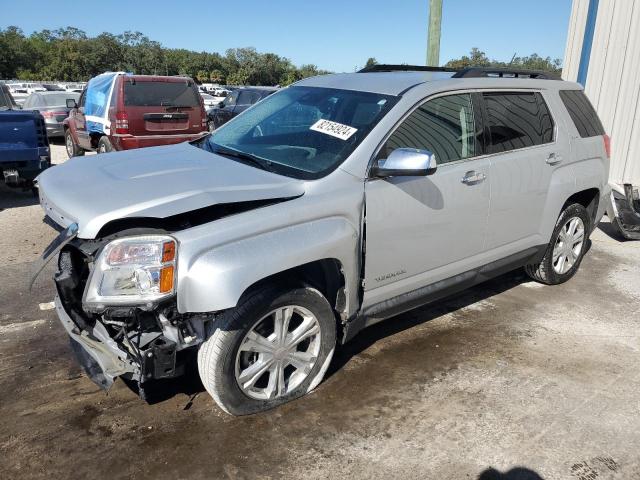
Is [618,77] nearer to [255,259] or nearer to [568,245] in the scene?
[568,245]

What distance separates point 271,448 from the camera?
280 cm

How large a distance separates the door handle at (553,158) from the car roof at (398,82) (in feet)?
1.92

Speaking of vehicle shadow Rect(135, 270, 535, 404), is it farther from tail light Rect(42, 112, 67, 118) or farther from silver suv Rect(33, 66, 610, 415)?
tail light Rect(42, 112, 67, 118)

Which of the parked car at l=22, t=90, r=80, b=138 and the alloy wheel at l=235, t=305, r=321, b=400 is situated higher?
the parked car at l=22, t=90, r=80, b=138

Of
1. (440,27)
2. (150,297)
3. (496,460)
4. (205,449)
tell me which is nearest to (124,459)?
(205,449)

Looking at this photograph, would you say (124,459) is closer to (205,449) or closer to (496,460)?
(205,449)

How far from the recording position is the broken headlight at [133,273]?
2.50 m

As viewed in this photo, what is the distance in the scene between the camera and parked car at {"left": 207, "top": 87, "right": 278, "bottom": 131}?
44.8 feet

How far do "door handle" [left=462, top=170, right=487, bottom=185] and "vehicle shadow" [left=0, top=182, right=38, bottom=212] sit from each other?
23.0ft

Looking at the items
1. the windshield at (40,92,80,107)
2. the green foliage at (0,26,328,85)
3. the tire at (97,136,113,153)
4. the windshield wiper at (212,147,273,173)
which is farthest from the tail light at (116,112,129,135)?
the green foliage at (0,26,328,85)

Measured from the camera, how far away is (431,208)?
3.45 m

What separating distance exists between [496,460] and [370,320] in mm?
1059

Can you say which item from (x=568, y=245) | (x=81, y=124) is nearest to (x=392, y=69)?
(x=568, y=245)

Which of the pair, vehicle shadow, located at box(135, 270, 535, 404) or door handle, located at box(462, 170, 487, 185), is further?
door handle, located at box(462, 170, 487, 185)
